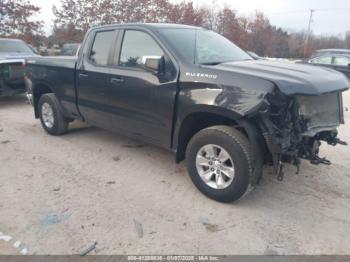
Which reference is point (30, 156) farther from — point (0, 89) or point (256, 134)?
point (0, 89)

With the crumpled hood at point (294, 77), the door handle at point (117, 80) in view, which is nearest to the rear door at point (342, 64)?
the crumpled hood at point (294, 77)

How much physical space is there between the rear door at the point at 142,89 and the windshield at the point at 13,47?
21.3 feet

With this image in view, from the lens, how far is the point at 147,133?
461 centimetres

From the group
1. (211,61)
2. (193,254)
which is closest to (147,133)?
(211,61)

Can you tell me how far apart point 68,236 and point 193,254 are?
46.8 inches

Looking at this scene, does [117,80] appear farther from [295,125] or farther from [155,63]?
[295,125]

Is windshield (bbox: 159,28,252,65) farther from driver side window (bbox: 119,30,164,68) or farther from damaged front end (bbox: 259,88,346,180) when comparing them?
damaged front end (bbox: 259,88,346,180)

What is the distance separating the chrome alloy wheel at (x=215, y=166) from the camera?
3817 mm

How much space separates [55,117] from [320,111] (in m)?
4.42

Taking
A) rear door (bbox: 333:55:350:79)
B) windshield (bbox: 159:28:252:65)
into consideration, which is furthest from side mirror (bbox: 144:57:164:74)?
rear door (bbox: 333:55:350:79)

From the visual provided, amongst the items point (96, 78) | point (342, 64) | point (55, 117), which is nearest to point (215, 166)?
point (96, 78)

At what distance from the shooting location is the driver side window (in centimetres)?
439

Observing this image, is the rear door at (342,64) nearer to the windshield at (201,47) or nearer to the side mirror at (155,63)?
the windshield at (201,47)

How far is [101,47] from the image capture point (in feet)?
17.2
